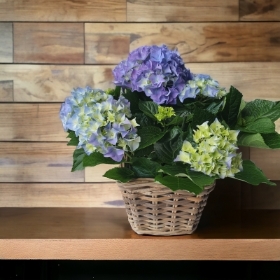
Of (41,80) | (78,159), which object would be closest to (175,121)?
(78,159)

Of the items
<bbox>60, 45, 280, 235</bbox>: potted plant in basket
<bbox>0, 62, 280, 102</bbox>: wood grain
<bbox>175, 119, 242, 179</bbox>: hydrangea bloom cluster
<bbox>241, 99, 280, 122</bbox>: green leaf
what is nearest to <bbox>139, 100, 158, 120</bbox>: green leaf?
<bbox>60, 45, 280, 235</bbox>: potted plant in basket

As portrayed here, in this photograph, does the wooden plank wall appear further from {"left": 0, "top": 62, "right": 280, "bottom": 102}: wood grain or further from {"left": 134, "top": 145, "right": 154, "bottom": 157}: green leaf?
{"left": 134, "top": 145, "right": 154, "bottom": 157}: green leaf

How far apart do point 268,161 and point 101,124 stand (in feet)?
2.17

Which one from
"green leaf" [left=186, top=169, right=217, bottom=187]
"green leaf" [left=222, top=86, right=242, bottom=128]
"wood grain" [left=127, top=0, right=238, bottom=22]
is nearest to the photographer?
"green leaf" [left=186, top=169, right=217, bottom=187]

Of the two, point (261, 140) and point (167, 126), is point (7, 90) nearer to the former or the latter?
point (167, 126)

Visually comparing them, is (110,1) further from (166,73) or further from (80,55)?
(166,73)

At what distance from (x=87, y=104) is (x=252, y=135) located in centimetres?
36

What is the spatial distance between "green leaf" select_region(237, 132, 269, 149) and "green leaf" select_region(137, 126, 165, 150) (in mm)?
177

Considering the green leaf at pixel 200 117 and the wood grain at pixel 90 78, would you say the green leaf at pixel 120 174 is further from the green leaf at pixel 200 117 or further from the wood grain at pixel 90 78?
the wood grain at pixel 90 78

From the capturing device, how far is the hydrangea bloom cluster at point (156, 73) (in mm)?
855

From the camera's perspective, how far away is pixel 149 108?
88cm

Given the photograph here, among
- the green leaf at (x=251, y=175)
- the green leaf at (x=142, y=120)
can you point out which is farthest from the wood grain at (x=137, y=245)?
the green leaf at (x=142, y=120)

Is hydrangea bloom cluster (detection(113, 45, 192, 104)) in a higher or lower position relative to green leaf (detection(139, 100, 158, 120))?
higher

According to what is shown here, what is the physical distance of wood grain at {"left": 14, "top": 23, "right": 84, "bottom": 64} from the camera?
4.15 feet
